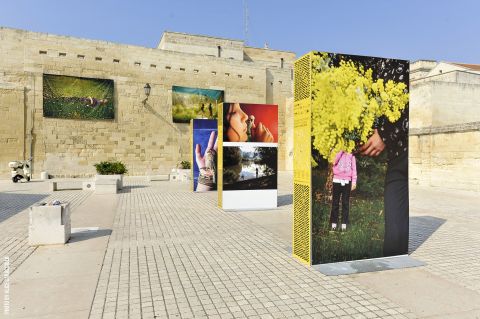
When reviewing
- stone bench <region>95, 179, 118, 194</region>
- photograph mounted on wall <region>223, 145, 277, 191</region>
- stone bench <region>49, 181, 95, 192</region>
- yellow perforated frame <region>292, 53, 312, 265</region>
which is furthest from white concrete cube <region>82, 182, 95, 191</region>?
yellow perforated frame <region>292, 53, 312, 265</region>

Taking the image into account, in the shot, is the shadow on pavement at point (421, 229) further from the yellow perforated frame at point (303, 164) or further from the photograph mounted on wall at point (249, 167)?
the photograph mounted on wall at point (249, 167)

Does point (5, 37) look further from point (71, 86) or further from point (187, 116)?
point (187, 116)

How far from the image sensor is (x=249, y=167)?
10484 mm

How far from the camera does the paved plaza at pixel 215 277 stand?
11.7ft

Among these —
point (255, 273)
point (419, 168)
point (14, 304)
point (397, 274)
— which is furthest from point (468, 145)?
point (14, 304)

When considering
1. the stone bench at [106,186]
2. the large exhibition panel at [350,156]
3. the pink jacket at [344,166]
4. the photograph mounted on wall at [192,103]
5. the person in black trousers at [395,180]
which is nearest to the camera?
the large exhibition panel at [350,156]

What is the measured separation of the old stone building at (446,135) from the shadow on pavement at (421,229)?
25.4ft

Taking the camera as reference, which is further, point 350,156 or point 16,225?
point 16,225

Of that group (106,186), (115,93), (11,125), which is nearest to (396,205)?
(106,186)

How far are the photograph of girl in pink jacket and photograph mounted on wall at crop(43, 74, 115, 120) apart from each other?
76.3 feet

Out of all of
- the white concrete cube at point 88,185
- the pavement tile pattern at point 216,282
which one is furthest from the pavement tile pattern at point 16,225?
the white concrete cube at point 88,185

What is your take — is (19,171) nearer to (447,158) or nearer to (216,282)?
(216,282)

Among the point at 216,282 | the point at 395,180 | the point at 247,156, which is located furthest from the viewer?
the point at 247,156

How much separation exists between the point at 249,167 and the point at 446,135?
11174 mm
